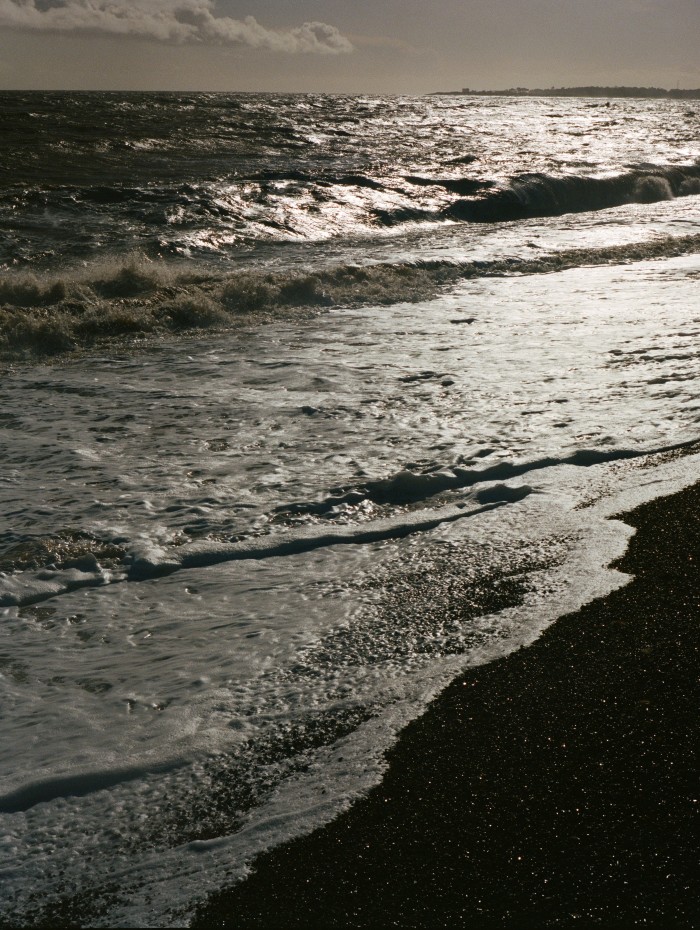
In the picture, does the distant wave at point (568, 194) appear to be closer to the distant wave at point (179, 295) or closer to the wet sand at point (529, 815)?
the distant wave at point (179, 295)

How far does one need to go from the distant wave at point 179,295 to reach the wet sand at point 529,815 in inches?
237

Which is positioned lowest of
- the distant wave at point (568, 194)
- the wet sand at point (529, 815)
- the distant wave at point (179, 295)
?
the wet sand at point (529, 815)

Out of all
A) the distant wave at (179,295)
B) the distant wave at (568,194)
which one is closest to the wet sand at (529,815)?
the distant wave at (179,295)

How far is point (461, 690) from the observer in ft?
8.81

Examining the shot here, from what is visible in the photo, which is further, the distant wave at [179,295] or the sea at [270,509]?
the distant wave at [179,295]

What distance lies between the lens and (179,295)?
345 inches

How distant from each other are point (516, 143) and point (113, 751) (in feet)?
96.7

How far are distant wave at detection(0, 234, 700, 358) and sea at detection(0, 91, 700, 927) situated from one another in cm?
5

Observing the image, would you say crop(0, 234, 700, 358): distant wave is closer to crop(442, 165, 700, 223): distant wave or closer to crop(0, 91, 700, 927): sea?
crop(0, 91, 700, 927): sea

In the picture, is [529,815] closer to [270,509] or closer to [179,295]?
[270,509]

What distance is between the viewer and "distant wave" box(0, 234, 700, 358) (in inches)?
307

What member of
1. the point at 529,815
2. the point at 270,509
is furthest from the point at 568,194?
the point at 529,815

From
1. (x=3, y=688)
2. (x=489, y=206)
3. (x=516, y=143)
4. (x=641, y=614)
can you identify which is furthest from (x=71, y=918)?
(x=516, y=143)

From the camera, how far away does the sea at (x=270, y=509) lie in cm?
232
